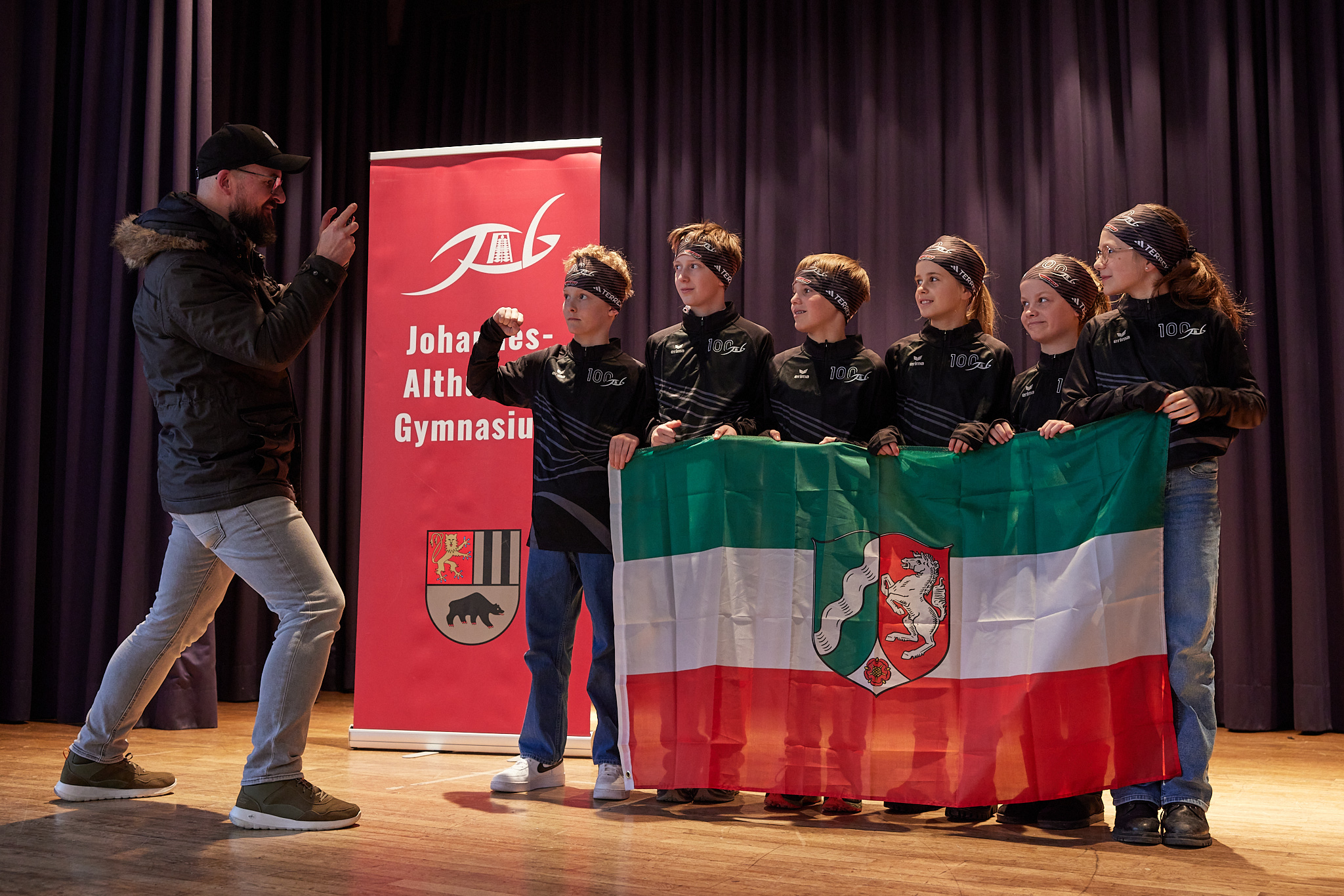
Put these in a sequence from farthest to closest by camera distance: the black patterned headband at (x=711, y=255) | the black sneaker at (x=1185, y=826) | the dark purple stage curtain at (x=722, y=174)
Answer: the dark purple stage curtain at (x=722, y=174), the black patterned headband at (x=711, y=255), the black sneaker at (x=1185, y=826)

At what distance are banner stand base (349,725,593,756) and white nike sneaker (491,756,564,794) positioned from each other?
699 millimetres

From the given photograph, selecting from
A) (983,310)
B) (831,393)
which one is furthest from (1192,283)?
(831,393)

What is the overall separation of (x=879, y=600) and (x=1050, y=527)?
485mm

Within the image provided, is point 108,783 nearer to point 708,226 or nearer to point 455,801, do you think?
point 455,801

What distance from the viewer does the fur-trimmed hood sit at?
108 inches

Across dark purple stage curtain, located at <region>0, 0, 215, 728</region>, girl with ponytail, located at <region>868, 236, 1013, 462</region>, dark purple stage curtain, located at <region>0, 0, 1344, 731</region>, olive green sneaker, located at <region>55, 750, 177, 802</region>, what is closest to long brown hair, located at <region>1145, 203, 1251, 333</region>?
girl with ponytail, located at <region>868, 236, 1013, 462</region>

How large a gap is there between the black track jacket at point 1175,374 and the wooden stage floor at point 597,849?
987 millimetres

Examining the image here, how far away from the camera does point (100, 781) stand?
9.52 feet

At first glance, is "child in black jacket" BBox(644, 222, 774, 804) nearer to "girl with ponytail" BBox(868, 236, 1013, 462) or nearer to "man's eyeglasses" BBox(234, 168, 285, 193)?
"girl with ponytail" BBox(868, 236, 1013, 462)

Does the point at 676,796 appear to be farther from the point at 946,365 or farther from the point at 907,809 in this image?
the point at 946,365

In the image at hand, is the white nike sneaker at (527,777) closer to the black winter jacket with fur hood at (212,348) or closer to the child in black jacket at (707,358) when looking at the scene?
the child in black jacket at (707,358)

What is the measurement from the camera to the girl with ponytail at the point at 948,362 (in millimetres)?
3053

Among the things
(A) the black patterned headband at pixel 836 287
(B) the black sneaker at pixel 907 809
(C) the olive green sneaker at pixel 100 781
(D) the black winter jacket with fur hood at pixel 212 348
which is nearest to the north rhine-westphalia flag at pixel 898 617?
(B) the black sneaker at pixel 907 809

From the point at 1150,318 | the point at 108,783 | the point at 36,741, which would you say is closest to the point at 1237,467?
the point at 1150,318
